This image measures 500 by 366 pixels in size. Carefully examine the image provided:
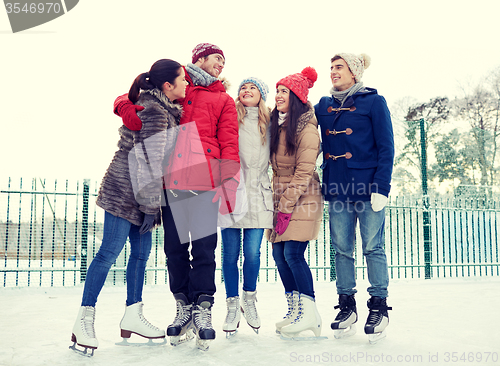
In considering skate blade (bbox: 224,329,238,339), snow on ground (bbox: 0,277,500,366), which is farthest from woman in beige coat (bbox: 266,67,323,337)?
skate blade (bbox: 224,329,238,339)

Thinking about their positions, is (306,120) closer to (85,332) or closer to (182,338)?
(182,338)

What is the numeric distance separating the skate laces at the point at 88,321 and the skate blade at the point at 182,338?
478 millimetres

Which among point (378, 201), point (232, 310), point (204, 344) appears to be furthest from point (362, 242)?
point (204, 344)

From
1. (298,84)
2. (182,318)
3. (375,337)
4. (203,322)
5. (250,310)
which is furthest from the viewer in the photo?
(298,84)

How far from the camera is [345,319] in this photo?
2.91 metres

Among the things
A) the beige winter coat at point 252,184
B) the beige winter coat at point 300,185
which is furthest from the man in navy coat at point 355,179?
the beige winter coat at point 252,184

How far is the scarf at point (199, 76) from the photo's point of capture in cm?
277

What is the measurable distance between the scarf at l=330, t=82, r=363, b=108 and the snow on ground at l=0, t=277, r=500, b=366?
1680 millimetres

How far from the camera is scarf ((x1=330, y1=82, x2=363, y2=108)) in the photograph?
10.1 feet

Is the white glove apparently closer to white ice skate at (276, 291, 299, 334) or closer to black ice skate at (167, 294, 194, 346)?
white ice skate at (276, 291, 299, 334)

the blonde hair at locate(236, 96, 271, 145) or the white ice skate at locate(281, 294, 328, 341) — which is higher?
the blonde hair at locate(236, 96, 271, 145)

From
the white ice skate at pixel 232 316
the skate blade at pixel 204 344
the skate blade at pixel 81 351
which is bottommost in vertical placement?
the skate blade at pixel 81 351

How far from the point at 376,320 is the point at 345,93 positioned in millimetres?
1588

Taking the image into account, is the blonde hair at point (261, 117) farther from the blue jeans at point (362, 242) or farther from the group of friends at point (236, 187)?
the blue jeans at point (362, 242)
